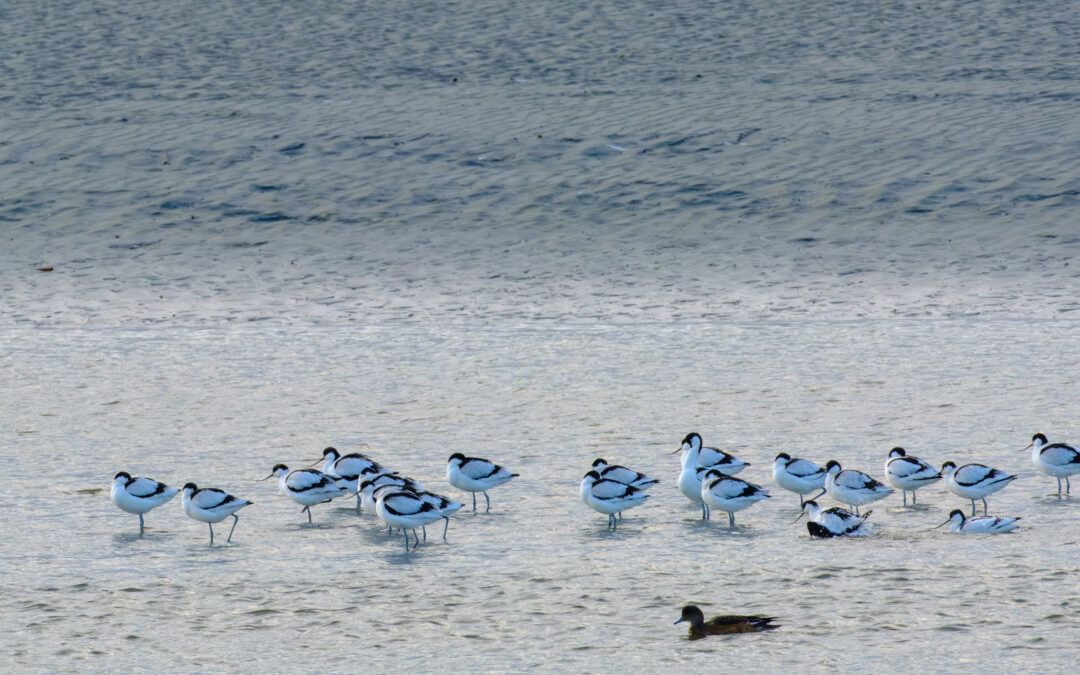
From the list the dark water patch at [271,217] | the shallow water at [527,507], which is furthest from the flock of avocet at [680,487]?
the dark water patch at [271,217]

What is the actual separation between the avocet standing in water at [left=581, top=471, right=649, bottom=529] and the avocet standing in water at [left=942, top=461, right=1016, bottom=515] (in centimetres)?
221

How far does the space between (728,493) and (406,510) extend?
7.37 feet

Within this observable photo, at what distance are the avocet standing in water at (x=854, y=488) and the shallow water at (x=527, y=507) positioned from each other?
246mm

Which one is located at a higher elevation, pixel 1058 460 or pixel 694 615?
pixel 1058 460

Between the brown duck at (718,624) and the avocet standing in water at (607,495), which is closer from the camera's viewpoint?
the brown duck at (718,624)

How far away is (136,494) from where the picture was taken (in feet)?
33.6

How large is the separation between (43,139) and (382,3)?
8.97 meters

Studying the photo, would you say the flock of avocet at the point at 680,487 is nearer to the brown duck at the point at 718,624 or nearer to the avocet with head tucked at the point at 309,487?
the avocet with head tucked at the point at 309,487

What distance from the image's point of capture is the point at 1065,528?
9.77 meters

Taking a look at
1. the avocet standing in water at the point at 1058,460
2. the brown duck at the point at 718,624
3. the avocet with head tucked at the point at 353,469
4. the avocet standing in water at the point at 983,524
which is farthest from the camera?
the avocet with head tucked at the point at 353,469

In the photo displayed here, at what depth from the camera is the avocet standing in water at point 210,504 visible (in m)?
9.98

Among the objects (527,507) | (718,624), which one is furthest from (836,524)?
(527,507)

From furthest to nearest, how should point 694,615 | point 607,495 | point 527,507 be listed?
point 527,507 < point 607,495 < point 694,615

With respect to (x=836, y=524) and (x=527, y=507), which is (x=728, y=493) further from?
(x=527, y=507)
